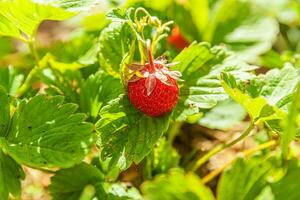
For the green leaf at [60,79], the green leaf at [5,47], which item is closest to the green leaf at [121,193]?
the green leaf at [60,79]

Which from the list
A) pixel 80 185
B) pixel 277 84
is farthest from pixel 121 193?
pixel 277 84

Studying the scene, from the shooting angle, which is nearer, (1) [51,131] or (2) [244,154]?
(1) [51,131]

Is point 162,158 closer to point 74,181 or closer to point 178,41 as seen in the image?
point 74,181

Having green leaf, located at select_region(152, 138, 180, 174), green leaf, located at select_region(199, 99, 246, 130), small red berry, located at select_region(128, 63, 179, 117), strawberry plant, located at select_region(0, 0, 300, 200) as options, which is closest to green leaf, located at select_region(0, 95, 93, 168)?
strawberry plant, located at select_region(0, 0, 300, 200)

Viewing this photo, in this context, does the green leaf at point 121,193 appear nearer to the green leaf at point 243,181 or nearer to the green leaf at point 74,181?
the green leaf at point 74,181

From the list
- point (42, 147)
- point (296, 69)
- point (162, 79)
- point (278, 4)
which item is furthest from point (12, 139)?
point (278, 4)

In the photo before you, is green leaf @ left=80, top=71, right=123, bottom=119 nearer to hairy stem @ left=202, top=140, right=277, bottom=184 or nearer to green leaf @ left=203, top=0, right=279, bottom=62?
hairy stem @ left=202, top=140, right=277, bottom=184
